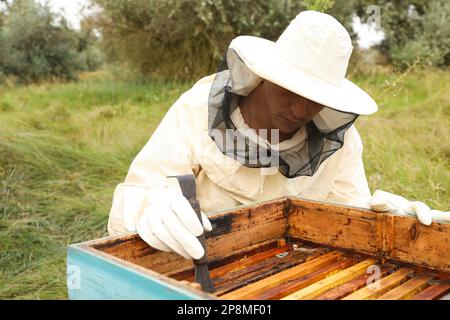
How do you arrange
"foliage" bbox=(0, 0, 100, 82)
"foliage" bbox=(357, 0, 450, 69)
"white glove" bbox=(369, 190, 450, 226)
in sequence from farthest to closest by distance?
"foliage" bbox=(0, 0, 100, 82) → "foliage" bbox=(357, 0, 450, 69) → "white glove" bbox=(369, 190, 450, 226)

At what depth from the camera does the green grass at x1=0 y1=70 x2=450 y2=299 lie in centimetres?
306

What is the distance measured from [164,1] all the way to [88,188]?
4707mm

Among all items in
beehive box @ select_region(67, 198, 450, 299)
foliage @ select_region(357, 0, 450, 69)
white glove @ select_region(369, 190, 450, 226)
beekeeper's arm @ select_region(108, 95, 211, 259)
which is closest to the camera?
beehive box @ select_region(67, 198, 450, 299)

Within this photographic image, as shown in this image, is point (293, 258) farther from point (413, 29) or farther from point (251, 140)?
point (413, 29)

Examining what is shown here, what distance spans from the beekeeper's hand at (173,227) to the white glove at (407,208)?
20.5 inches

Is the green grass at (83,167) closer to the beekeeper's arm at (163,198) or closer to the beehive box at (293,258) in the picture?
the beekeeper's arm at (163,198)

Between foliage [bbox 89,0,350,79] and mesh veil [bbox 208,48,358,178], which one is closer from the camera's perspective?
mesh veil [bbox 208,48,358,178]

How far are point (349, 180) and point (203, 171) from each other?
0.57 meters

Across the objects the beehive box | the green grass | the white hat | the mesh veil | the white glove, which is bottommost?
the green grass

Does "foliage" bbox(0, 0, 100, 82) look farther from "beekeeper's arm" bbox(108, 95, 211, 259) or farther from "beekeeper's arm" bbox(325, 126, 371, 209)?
"beekeeper's arm" bbox(325, 126, 371, 209)

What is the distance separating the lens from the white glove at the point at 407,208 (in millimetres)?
1395

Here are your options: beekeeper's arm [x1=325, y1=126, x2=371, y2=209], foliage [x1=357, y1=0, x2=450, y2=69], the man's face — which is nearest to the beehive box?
the man's face

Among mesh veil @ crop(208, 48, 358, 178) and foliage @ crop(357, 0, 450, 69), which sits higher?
foliage @ crop(357, 0, 450, 69)

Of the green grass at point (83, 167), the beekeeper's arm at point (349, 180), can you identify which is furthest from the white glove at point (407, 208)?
the green grass at point (83, 167)
